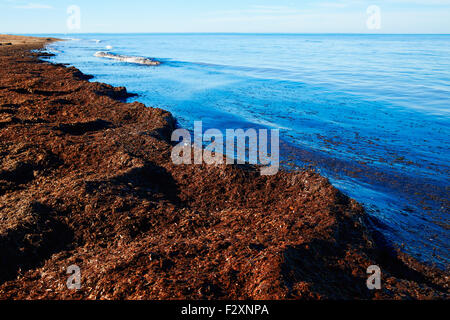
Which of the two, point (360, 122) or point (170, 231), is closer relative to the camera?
point (170, 231)

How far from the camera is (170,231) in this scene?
18.6 feet

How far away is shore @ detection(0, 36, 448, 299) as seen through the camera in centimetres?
422

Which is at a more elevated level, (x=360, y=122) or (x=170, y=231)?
(x=360, y=122)

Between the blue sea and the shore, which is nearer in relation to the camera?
the shore

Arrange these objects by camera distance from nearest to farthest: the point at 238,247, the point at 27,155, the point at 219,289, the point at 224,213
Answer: the point at 219,289 < the point at 238,247 < the point at 224,213 < the point at 27,155

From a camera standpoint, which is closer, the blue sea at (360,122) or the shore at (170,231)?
the shore at (170,231)

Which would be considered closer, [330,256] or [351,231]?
[330,256]

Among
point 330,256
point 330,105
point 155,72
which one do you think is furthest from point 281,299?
point 155,72

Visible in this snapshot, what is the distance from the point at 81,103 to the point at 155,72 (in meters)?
20.1

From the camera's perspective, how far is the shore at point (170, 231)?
13.9 feet

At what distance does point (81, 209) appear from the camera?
6137mm
